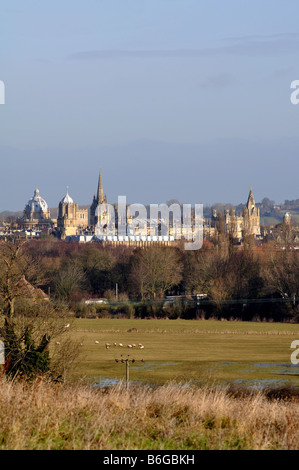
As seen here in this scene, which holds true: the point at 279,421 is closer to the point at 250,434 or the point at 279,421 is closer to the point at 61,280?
the point at 250,434

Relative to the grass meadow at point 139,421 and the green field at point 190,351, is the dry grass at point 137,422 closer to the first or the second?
the grass meadow at point 139,421

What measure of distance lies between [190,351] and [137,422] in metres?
26.2

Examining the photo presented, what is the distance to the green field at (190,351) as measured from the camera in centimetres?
2636

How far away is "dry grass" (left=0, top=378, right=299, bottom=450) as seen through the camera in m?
8.31

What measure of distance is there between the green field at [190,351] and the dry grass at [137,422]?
8150 millimetres

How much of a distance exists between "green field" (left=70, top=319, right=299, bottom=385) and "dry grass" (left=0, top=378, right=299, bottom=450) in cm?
815

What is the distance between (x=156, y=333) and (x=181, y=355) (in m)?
9.61

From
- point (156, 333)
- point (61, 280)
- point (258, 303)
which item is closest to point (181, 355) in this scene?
point (156, 333)

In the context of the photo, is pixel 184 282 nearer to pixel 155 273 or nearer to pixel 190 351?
pixel 155 273

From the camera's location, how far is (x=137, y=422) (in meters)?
9.10

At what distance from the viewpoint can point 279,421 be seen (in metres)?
9.40

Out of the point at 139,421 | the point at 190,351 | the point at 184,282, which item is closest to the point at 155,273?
the point at 184,282

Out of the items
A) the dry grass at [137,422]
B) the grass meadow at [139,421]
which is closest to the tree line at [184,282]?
the grass meadow at [139,421]
